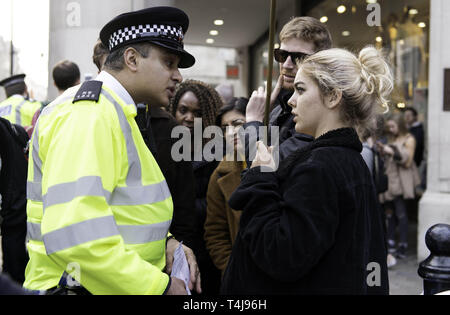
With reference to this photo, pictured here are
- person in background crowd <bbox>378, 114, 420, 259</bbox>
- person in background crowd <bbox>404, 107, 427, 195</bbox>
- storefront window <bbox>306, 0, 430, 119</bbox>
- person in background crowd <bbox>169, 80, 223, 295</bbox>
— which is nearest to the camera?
person in background crowd <bbox>169, 80, 223, 295</bbox>

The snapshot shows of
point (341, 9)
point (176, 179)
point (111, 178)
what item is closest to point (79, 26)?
point (176, 179)

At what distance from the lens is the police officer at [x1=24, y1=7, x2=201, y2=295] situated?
1568 mm

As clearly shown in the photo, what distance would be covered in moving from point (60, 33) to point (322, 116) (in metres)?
4.88

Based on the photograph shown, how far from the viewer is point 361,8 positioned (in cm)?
1005

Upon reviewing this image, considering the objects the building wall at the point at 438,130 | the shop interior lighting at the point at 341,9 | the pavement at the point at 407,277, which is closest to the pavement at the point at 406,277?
the pavement at the point at 407,277

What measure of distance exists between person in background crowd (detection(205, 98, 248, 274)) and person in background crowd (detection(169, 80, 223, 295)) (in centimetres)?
20

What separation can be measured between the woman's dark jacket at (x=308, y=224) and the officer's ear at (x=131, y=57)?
621 mm

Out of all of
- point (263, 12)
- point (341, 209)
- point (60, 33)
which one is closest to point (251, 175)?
point (341, 209)

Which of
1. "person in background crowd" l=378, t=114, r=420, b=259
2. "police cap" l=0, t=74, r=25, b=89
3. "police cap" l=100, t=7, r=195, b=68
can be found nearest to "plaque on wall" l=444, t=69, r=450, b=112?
"person in background crowd" l=378, t=114, r=420, b=259

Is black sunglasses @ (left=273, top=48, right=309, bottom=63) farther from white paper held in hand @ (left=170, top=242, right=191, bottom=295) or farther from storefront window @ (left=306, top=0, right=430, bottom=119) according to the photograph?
storefront window @ (left=306, top=0, right=430, bottom=119)

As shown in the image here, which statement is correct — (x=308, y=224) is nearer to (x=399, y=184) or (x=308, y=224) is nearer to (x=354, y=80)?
(x=354, y=80)

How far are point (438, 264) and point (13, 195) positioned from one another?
289 cm

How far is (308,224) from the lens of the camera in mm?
1770

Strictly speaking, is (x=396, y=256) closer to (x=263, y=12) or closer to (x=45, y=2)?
(x=45, y=2)
